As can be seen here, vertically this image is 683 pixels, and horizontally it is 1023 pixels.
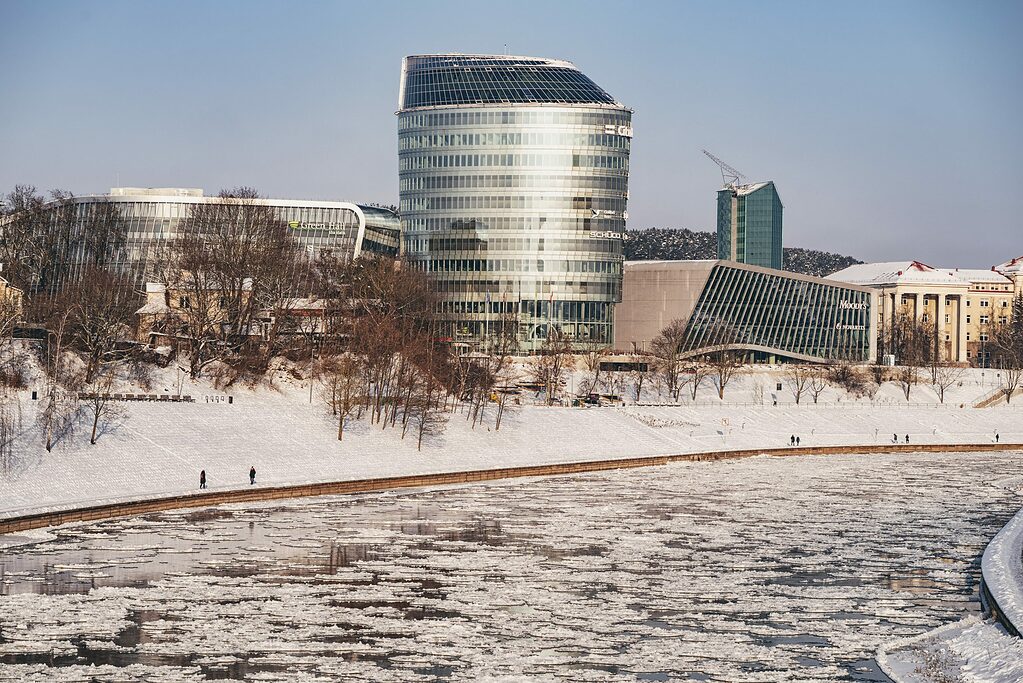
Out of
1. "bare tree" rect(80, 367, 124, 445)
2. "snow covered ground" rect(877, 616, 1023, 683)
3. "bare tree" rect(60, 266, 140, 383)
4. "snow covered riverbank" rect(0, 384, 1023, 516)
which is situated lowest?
"snow covered ground" rect(877, 616, 1023, 683)

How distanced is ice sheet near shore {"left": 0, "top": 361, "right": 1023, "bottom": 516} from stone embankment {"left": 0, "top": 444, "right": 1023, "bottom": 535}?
5.39 feet

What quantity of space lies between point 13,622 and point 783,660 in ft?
81.7

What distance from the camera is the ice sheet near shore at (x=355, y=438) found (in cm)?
8675

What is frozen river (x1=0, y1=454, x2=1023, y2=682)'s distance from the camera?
44688 mm

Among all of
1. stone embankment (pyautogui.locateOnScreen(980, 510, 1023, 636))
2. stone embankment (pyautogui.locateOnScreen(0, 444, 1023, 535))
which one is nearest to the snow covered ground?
stone embankment (pyautogui.locateOnScreen(980, 510, 1023, 636))

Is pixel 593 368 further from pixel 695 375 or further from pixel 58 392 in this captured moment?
pixel 58 392

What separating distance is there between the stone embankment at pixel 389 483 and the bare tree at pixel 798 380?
32430 mm

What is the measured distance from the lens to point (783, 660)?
45406 mm

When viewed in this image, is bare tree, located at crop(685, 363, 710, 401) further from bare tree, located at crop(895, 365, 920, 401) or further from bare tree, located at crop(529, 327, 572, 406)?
bare tree, located at crop(895, 365, 920, 401)

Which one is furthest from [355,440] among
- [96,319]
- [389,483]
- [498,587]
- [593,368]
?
[593,368]

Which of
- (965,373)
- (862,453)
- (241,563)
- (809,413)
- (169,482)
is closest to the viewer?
(241,563)

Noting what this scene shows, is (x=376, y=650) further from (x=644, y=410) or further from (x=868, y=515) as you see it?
(x=644, y=410)

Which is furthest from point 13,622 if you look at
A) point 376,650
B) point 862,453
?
point 862,453

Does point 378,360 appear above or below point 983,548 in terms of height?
above
